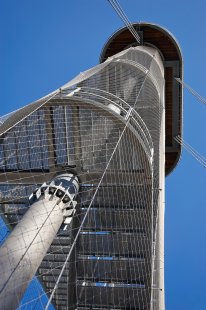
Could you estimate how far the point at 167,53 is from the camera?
17422mm

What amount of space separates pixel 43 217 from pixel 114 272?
2920 mm

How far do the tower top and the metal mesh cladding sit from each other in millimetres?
7676

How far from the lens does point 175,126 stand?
58.5 feet

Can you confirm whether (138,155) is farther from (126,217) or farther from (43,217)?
(43,217)

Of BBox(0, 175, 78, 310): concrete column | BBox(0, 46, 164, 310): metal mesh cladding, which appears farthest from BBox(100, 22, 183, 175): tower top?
BBox(0, 175, 78, 310): concrete column

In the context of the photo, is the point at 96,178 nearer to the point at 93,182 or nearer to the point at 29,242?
the point at 93,182

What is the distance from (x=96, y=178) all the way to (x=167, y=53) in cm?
945

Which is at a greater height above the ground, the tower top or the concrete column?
the tower top

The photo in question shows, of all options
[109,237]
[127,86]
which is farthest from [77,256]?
[127,86]

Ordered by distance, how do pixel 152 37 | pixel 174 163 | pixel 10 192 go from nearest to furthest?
pixel 10 192
pixel 152 37
pixel 174 163

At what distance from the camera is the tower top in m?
17.2

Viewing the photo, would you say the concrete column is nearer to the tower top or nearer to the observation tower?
the observation tower

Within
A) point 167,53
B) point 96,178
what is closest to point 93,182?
point 96,178

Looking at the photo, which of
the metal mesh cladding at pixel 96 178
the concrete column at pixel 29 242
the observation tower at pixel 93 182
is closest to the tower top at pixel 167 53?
the observation tower at pixel 93 182
